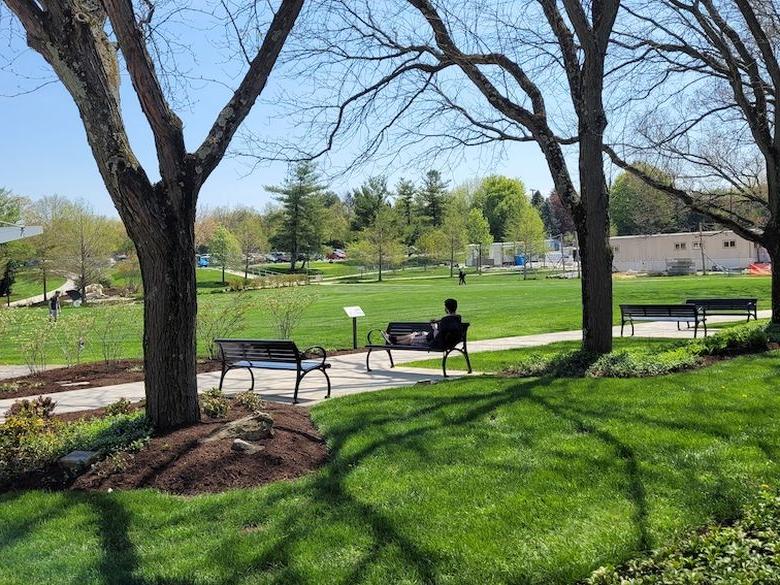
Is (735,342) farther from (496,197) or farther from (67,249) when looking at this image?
(496,197)

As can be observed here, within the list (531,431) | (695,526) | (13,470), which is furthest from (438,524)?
(13,470)

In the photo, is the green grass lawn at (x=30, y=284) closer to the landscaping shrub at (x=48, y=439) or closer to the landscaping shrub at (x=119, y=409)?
the landscaping shrub at (x=119, y=409)

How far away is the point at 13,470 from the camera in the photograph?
5.46 meters

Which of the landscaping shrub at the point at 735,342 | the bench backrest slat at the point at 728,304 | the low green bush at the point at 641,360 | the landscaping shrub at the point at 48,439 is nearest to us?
the landscaping shrub at the point at 48,439

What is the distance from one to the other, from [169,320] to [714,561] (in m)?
4.66

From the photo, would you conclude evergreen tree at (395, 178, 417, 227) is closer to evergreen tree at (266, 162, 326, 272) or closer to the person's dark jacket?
evergreen tree at (266, 162, 326, 272)

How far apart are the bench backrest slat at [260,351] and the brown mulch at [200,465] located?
2890mm

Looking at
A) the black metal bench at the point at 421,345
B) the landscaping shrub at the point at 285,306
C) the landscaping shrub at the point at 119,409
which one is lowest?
the landscaping shrub at the point at 119,409

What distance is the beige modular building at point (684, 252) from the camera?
195ft

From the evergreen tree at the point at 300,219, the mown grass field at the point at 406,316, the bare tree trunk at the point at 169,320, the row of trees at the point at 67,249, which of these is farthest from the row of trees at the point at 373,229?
the bare tree trunk at the point at 169,320

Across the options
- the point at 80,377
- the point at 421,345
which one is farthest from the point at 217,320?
the point at 421,345

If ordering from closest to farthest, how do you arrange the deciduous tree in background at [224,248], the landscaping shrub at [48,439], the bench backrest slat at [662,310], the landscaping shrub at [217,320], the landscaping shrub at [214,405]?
the landscaping shrub at [48,439]
the landscaping shrub at [214,405]
the landscaping shrub at [217,320]
the bench backrest slat at [662,310]
the deciduous tree in background at [224,248]

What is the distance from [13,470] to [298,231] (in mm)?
73502

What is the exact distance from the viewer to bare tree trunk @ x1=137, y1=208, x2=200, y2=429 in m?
6.00
